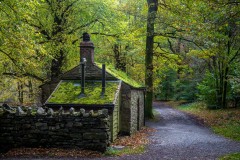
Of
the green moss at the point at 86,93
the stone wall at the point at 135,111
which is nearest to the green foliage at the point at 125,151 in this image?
the green moss at the point at 86,93

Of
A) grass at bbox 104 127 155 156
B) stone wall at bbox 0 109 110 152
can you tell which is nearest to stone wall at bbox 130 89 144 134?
grass at bbox 104 127 155 156

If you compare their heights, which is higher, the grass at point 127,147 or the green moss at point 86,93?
the green moss at point 86,93

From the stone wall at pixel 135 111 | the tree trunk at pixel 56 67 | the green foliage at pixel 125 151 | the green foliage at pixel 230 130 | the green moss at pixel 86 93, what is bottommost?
the green foliage at pixel 230 130

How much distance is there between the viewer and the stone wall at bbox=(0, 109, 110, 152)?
37.1 ft

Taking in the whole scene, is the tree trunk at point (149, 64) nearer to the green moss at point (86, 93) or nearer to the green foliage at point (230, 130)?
the green foliage at point (230, 130)

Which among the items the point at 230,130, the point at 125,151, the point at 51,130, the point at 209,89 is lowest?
the point at 230,130

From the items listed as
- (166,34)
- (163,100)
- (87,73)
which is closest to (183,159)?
(87,73)

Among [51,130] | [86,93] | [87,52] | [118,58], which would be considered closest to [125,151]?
[51,130]

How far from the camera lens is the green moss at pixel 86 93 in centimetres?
1403

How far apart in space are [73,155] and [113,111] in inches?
156

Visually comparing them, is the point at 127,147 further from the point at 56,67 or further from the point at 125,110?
the point at 56,67

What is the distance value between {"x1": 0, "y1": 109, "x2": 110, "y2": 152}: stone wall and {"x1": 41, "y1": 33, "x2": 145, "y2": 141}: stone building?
243 centimetres

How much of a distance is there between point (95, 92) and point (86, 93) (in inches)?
19.7

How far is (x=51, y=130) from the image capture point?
37.5 feet
